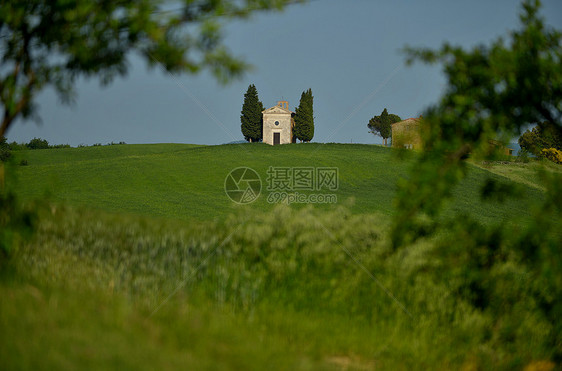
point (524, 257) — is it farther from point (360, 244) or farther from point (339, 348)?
point (360, 244)

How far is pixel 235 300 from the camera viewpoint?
16.1ft

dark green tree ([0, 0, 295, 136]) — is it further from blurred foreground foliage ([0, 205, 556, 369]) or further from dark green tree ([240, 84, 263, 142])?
dark green tree ([240, 84, 263, 142])

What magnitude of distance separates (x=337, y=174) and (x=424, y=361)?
25066 millimetres

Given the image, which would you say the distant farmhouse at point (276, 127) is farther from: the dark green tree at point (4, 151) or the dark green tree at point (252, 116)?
the dark green tree at point (4, 151)

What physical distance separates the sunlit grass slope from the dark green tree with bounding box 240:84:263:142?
1474 centimetres

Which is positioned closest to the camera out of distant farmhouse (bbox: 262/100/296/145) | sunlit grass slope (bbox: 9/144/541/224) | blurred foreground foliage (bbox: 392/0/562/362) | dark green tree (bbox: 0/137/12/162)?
blurred foreground foliage (bbox: 392/0/562/362)

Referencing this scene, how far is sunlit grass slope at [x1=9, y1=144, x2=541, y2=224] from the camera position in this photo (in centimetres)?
1620

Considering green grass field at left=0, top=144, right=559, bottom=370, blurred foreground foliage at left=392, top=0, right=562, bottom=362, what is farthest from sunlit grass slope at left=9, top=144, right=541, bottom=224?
blurred foreground foliage at left=392, top=0, right=562, bottom=362

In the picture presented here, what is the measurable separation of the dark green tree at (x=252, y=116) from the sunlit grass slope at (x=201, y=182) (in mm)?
14739

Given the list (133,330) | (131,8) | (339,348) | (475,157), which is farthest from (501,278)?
(131,8)
